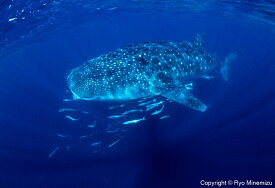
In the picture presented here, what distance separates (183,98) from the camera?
8188 millimetres

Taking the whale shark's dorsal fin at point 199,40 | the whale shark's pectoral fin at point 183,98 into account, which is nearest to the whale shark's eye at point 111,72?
the whale shark's pectoral fin at point 183,98

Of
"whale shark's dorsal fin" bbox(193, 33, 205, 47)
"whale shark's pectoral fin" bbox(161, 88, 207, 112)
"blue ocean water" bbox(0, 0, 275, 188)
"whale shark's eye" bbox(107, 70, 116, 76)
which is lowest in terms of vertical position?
"blue ocean water" bbox(0, 0, 275, 188)

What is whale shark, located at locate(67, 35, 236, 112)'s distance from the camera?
25.1 feet

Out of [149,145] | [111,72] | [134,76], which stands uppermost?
[111,72]

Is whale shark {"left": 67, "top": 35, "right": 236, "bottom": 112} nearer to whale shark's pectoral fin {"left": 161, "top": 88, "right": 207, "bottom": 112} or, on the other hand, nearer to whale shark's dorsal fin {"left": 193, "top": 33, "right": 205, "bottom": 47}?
whale shark's pectoral fin {"left": 161, "top": 88, "right": 207, "bottom": 112}

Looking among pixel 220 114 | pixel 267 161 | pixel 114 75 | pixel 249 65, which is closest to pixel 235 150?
pixel 267 161

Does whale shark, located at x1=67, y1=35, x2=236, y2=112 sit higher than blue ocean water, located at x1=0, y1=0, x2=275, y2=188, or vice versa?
whale shark, located at x1=67, y1=35, x2=236, y2=112

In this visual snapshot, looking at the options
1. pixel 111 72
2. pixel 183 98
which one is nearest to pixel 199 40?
pixel 183 98

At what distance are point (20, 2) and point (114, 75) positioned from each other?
9.81m

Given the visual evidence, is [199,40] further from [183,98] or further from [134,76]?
[134,76]

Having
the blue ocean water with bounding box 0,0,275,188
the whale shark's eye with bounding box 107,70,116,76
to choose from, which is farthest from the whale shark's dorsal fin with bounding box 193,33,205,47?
the whale shark's eye with bounding box 107,70,116,76

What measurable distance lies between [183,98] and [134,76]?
1.95 metres

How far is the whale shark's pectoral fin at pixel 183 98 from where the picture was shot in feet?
26.7

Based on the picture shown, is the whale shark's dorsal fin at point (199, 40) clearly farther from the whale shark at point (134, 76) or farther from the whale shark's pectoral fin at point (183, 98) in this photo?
the whale shark's pectoral fin at point (183, 98)
